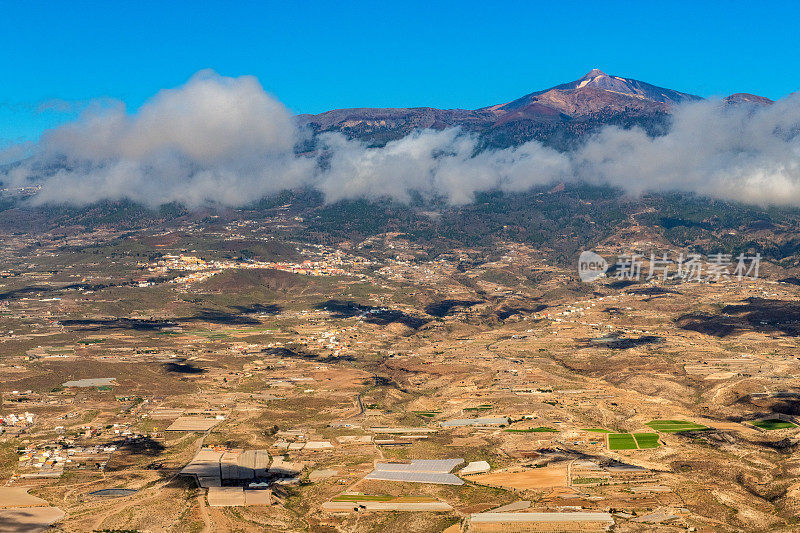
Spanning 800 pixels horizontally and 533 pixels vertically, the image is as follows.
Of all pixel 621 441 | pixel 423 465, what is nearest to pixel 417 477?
pixel 423 465

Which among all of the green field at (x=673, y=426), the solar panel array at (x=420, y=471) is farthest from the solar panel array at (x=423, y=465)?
the green field at (x=673, y=426)

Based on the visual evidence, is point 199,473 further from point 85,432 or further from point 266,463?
point 85,432

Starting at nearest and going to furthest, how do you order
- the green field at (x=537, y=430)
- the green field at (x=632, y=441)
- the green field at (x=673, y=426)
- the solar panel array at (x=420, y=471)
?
the solar panel array at (x=420, y=471), the green field at (x=632, y=441), the green field at (x=673, y=426), the green field at (x=537, y=430)

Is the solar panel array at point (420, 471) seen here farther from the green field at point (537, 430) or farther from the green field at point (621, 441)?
the green field at point (621, 441)

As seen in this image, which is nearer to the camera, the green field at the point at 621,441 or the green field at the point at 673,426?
the green field at the point at 621,441

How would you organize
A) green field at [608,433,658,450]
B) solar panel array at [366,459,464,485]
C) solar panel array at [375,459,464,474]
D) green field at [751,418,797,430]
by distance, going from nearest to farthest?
solar panel array at [366,459,464,485] → solar panel array at [375,459,464,474] → green field at [608,433,658,450] → green field at [751,418,797,430]

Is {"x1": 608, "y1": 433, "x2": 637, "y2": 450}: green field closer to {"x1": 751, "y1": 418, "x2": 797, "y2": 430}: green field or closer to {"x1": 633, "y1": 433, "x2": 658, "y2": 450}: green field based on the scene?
{"x1": 633, "y1": 433, "x2": 658, "y2": 450}: green field

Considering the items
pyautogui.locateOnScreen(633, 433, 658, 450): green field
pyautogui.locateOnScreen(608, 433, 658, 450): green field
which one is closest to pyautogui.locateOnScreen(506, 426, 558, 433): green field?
pyautogui.locateOnScreen(608, 433, 658, 450): green field

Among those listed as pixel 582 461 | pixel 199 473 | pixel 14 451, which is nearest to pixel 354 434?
pixel 199 473
